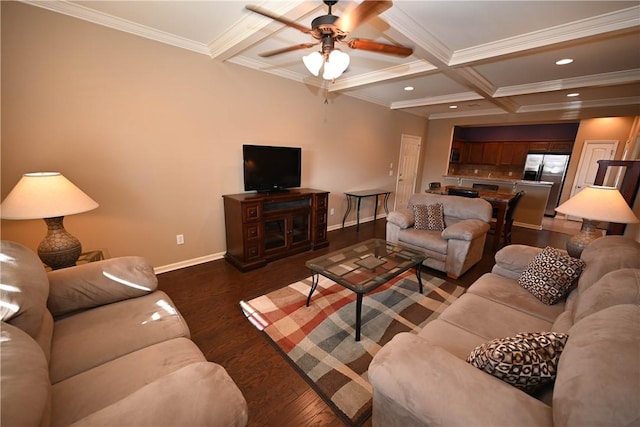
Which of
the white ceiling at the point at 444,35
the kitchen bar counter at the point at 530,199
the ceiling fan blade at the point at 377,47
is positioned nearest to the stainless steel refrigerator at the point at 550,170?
the kitchen bar counter at the point at 530,199

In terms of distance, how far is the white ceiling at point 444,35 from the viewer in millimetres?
1970

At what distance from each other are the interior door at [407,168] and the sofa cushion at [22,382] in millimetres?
6140

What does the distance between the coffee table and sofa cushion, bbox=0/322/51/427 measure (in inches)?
60.9

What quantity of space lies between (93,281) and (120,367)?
67cm

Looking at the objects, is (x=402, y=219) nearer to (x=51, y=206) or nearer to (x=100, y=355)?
(x=100, y=355)

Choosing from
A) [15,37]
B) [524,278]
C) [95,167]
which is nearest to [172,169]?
[95,167]

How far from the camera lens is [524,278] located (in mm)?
1885

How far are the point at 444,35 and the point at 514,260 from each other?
214 cm

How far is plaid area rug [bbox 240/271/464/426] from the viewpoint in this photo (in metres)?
1.56

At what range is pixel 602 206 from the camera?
6.29 ft

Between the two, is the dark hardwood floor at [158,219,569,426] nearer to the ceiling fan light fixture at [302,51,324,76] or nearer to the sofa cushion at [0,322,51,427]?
the sofa cushion at [0,322,51,427]

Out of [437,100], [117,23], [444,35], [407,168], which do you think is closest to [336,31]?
[444,35]

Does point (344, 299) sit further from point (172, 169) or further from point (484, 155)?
point (484, 155)

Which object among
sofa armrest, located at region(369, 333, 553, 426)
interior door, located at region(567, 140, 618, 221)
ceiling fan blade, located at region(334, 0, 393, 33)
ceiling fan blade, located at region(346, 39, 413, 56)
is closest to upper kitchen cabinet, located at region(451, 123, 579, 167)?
interior door, located at region(567, 140, 618, 221)
